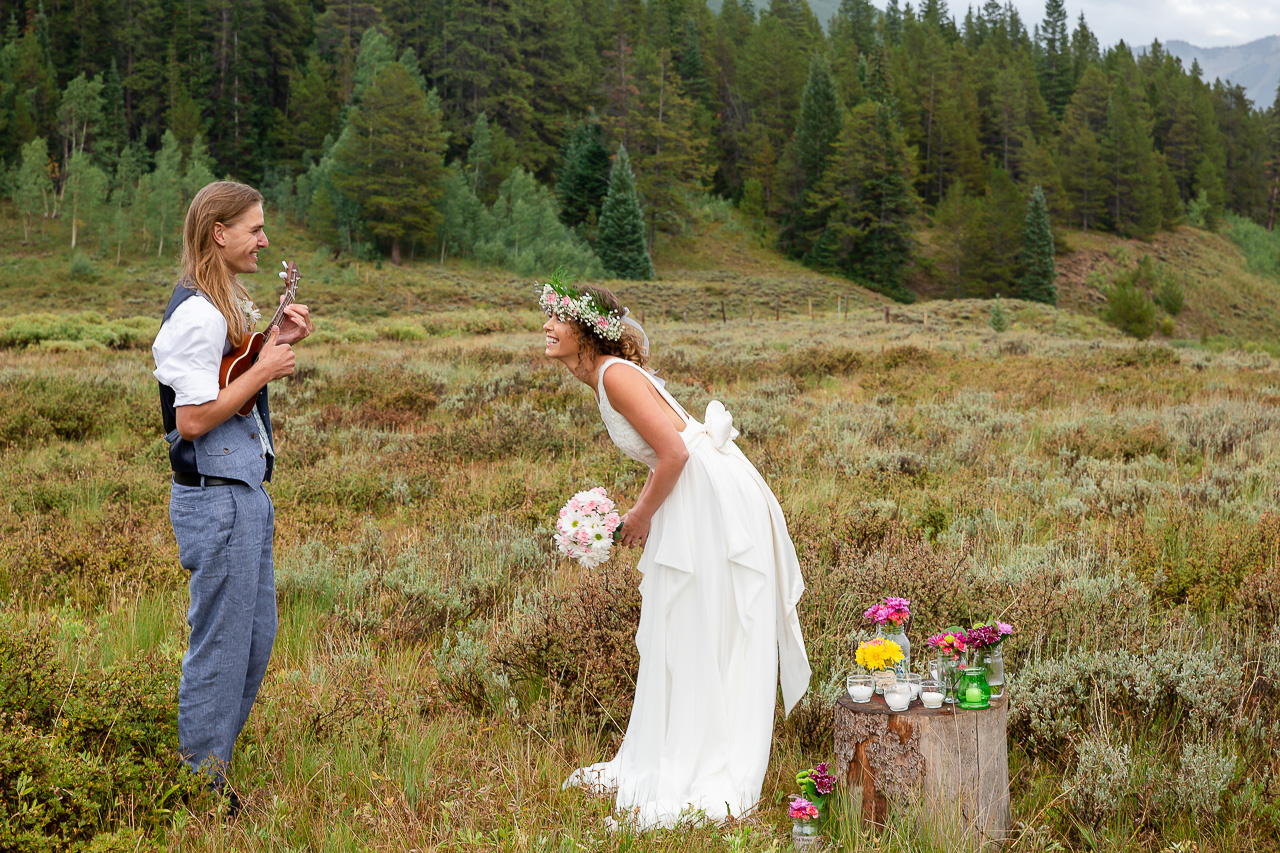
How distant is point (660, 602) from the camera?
330cm

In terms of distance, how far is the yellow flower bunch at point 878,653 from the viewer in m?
3.09

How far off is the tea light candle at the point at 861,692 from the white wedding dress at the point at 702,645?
279 mm

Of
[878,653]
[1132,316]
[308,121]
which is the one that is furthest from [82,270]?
[878,653]

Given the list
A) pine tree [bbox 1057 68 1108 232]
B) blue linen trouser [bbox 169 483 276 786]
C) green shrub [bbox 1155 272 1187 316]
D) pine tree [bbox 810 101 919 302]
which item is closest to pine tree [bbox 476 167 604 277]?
pine tree [bbox 810 101 919 302]

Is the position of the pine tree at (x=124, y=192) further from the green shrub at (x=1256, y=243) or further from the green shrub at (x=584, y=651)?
the green shrub at (x=1256, y=243)

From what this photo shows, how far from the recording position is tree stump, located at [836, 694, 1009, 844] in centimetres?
292

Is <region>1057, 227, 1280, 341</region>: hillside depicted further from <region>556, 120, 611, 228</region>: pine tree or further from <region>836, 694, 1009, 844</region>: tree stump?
<region>836, 694, 1009, 844</region>: tree stump

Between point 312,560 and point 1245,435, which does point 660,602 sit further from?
point 1245,435

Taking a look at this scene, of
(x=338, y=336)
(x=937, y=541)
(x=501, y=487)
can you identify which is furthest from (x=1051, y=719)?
(x=338, y=336)

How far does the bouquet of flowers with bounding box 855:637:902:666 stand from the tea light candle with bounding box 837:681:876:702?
0.08m

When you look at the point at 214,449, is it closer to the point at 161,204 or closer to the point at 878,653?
the point at 878,653

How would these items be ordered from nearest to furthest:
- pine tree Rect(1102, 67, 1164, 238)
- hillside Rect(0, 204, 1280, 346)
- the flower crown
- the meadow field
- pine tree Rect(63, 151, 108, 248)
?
the meadow field, the flower crown, hillside Rect(0, 204, 1280, 346), pine tree Rect(63, 151, 108, 248), pine tree Rect(1102, 67, 1164, 238)

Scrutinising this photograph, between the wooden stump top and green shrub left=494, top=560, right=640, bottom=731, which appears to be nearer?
the wooden stump top

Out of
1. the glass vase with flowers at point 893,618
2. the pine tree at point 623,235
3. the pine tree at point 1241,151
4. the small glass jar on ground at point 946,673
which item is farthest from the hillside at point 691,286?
the small glass jar on ground at point 946,673
